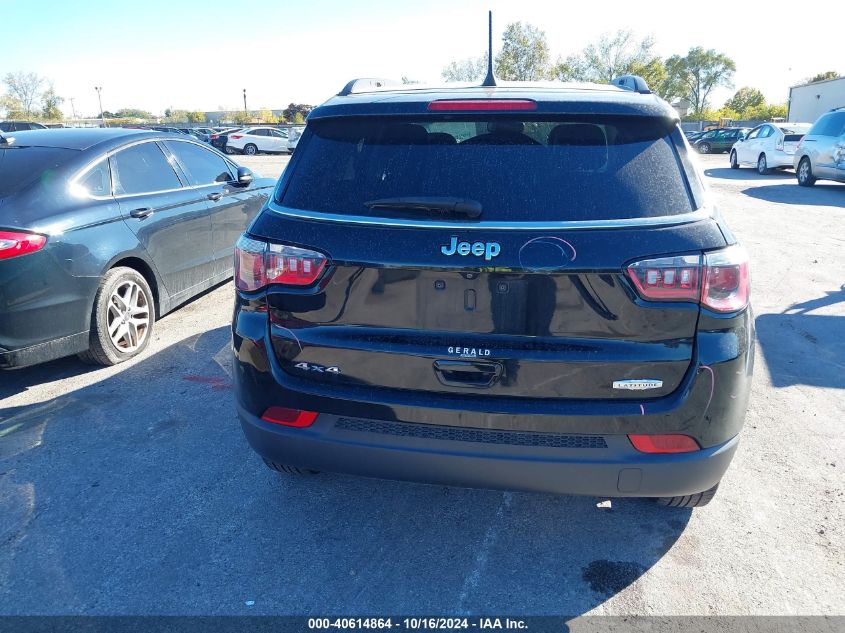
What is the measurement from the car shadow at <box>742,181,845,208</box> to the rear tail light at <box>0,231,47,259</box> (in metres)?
14.4

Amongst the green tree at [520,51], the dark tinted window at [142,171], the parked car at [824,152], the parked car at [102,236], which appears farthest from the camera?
the green tree at [520,51]

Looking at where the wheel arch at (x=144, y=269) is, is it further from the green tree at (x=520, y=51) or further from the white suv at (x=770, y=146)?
the green tree at (x=520, y=51)

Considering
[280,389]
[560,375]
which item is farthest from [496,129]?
[280,389]

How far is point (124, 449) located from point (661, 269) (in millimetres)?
3106

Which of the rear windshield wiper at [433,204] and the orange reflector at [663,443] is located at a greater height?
the rear windshield wiper at [433,204]

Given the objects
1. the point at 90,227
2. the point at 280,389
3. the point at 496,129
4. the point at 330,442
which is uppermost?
the point at 496,129

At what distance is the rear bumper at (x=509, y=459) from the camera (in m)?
2.31

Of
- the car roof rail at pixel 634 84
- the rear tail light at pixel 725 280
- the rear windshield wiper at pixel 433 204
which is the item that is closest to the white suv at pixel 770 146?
the car roof rail at pixel 634 84

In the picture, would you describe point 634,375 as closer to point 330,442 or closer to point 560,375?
point 560,375

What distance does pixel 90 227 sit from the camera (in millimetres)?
4594

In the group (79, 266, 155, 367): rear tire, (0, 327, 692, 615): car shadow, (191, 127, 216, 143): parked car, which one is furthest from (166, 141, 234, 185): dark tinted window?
(191, 127, 216, 143): parked car

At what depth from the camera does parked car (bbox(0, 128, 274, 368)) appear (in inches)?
164

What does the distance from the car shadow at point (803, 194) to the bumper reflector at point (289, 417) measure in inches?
562

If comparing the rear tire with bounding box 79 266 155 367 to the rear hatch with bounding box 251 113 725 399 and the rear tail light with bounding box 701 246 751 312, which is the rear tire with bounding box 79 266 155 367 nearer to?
the rear hatch with bounding box 251 113 725 399
